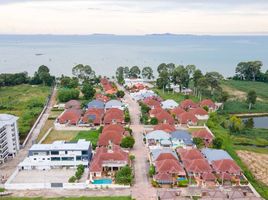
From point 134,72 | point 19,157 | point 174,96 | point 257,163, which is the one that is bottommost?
point 19,157

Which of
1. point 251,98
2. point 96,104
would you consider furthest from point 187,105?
point 96,104

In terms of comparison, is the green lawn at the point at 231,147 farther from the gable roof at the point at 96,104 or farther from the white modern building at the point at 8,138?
the white modern building at the point at 8,138

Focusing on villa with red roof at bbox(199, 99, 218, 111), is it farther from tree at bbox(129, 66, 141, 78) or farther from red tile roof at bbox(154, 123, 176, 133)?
tree at bbox(129, 66, 141, 78)

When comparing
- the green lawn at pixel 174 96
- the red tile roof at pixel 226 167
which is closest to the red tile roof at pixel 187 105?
the green lawn at pixel 174 96

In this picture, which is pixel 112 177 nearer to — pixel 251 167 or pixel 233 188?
pixel 233 188

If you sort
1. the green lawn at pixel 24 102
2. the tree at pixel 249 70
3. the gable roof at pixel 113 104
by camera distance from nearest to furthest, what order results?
the green lawn at pixel 24 102 < the gable roof at pixel 113 104 < the tree at pixel 249 70

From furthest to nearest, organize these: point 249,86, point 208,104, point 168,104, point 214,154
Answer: point 249,86 → point 168,104 → point 208,104 → point 214,154

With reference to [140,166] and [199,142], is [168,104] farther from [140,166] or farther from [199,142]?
[140,166]

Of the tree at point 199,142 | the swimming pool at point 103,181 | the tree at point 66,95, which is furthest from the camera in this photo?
the tree at point 66,95
